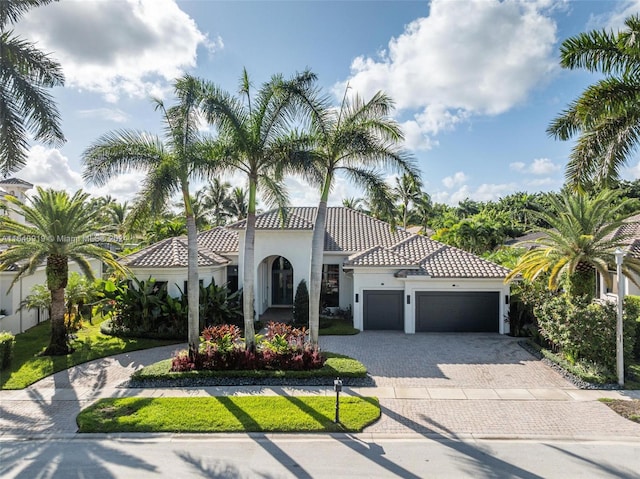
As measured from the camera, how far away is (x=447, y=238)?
3622 cm

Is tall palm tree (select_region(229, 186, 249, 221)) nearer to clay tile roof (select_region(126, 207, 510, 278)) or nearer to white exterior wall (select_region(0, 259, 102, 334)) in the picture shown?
clay tile roof (select_region(126, 207, 510, 278))

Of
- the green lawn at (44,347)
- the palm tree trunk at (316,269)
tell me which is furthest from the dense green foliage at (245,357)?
the green lawn at (44,347)

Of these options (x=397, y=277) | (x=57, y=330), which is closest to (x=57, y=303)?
(x=57, y=330)

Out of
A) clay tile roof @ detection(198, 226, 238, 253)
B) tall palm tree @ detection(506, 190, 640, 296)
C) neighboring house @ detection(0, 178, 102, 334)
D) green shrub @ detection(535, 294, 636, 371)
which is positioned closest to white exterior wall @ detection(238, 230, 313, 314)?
clay tile roof @ detection(198, 226, 238, 253)

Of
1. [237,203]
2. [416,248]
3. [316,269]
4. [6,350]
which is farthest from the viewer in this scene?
[237,203]

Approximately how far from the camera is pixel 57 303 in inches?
614

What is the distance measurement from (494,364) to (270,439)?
30.8 feet

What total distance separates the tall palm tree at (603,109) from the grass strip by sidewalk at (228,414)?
1010 centimetres

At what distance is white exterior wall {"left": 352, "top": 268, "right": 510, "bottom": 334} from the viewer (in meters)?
18.8

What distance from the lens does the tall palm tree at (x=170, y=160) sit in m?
12.3

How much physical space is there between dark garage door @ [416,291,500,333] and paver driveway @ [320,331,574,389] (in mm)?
454

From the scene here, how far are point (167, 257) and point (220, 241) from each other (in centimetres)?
563

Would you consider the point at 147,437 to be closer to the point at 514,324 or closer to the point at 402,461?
the point at 402,461

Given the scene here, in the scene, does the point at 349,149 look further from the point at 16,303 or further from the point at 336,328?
the point at 16,303
